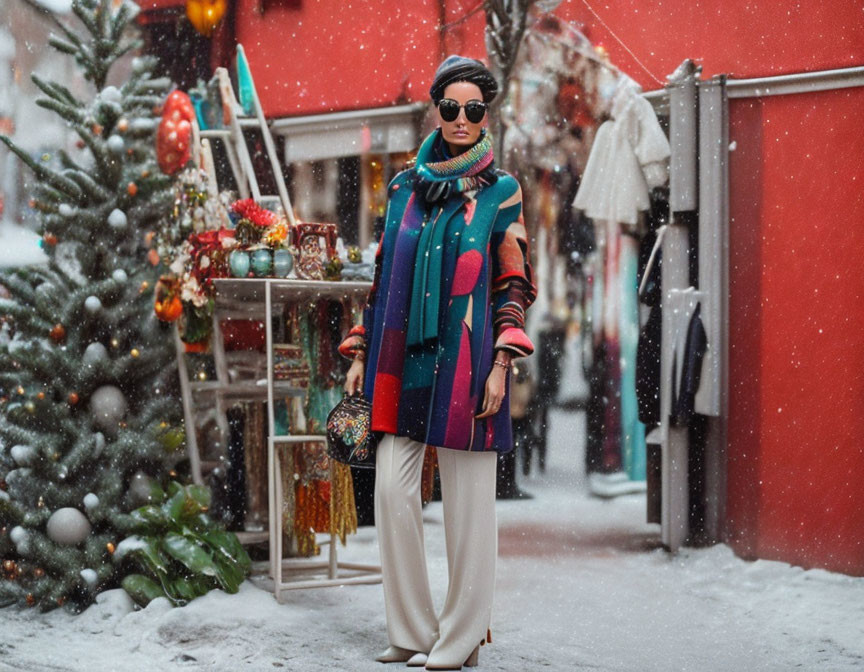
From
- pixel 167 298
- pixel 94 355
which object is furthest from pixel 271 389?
pixel 94 355

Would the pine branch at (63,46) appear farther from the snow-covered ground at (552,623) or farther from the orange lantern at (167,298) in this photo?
the snow-covered ground at (552,623)

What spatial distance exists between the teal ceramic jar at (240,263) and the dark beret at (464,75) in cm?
120

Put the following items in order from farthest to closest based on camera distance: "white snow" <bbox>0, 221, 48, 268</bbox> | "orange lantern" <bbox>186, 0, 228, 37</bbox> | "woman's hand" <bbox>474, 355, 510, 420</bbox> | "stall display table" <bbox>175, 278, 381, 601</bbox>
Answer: "white snow" <bbox>0, 221, 48, 268</bbox> < "orange lantern" <bbox>186, 0, 228, 37</bbox> < "stall display table" <bbox>175, 278, 381, 601</bbox> < "woman's hand" <bbox>474, 355, 510, 420</bbox>

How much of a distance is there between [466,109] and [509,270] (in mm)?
471

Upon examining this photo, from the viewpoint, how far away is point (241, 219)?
4.10 meters

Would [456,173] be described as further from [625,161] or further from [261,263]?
[625,161]

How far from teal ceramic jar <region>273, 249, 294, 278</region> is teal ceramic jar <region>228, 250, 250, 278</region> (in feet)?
0.34

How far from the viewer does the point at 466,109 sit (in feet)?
9.86

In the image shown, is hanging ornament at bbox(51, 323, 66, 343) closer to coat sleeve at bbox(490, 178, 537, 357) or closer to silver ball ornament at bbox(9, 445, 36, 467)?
silver ball ornament at bbox(9, 445, 36, 467)

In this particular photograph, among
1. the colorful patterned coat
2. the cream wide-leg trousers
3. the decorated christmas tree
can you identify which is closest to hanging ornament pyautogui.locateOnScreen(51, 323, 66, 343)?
the decorated christmas tree

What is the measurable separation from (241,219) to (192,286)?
1.07ft

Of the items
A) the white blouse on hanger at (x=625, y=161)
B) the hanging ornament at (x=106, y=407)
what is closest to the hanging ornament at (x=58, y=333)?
the hanging ornament at (x=106, y=407)

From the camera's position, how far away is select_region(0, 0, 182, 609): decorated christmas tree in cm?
402

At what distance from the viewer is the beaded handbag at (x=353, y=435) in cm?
301
